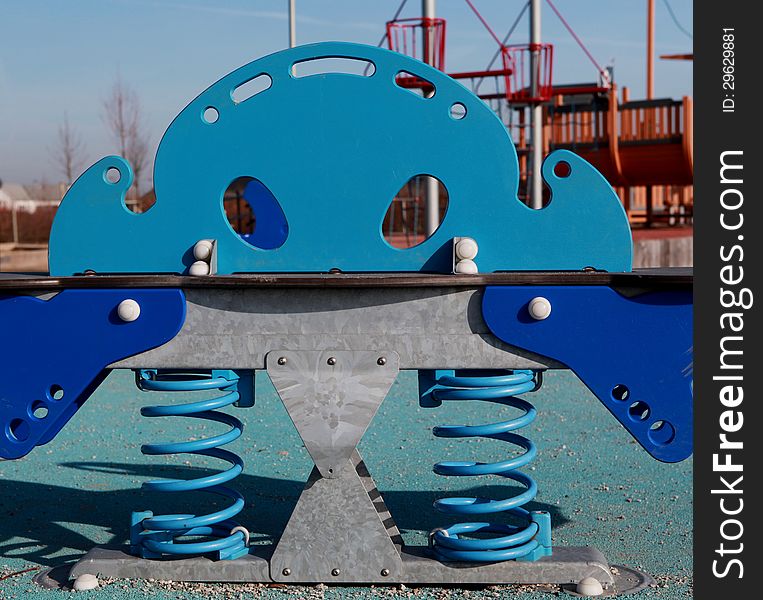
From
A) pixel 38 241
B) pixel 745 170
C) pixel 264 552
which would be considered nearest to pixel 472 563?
pixel 264 552

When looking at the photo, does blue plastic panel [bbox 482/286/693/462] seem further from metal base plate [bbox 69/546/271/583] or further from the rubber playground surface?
metal base plate [bbox 69/546/271/583]

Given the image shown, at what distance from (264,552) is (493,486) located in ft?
5.63

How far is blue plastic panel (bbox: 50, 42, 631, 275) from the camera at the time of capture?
140 inches

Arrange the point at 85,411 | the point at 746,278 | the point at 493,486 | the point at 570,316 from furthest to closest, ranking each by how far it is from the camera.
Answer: the point at 85,411 → the point at 493,486 → the point at 570,316 → the point at 746,278

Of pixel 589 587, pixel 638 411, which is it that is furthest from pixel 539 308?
pixel 589 587

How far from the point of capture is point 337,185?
11.9 ft

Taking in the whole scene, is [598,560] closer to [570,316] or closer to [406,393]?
[570,316]

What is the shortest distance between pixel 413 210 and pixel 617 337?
787 inches

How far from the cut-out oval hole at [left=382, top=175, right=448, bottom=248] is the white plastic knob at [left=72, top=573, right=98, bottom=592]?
5.72 metres

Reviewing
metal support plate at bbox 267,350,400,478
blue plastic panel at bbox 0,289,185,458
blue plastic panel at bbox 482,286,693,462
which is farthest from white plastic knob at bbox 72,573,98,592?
blue plastic panel at bbox 482,286,693,462

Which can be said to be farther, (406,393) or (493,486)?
(406,393)

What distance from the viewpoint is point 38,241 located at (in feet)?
99.4

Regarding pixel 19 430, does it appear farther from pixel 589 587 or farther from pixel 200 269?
pixel 589 587

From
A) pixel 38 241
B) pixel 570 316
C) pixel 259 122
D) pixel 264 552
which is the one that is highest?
pixel 38 241
